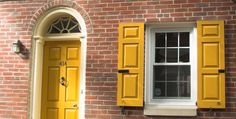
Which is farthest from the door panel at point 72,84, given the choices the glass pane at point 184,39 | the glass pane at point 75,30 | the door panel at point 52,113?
the glass pane at point 184,39

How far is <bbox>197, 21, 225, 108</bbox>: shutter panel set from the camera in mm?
7203

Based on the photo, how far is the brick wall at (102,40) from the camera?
743 cm

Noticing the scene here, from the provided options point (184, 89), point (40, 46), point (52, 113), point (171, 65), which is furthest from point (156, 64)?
point (40, 46)

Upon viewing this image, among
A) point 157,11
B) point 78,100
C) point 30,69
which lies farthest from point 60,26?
point 157,11

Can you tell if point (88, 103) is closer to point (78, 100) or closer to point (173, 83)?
point (78, 100)

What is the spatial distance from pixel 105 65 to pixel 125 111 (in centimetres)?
100

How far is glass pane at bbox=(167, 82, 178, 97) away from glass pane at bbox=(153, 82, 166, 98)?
0.10m

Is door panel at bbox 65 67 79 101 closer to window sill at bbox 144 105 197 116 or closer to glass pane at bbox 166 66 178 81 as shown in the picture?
window sill at bbox 144 105 197 116

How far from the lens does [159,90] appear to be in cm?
769

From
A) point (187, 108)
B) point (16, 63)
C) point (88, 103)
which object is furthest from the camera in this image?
point (16, 63)

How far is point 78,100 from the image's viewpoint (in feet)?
26.7

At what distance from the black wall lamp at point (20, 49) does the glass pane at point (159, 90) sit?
111 inches

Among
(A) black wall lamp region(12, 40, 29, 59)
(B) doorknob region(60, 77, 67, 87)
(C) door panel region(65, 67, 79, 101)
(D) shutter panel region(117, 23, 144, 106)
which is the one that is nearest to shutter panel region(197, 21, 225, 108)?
(D) shutter panel region(117, 23, 144, 106)

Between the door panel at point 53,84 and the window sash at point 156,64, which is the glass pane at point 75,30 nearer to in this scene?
the door panel at point 53,84
